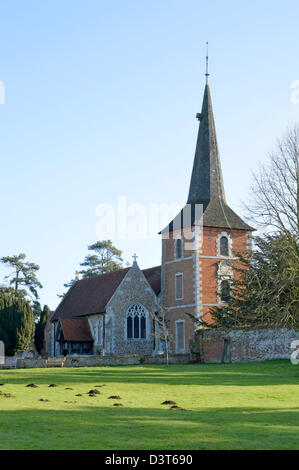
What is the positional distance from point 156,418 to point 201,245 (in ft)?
126

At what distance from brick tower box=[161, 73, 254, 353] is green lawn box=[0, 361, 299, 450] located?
27444 mm

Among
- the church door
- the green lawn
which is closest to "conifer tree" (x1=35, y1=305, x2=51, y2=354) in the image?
the church door

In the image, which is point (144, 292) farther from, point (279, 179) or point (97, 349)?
point (279, 179)

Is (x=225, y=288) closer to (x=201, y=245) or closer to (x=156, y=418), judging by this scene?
(x=201, y=245)

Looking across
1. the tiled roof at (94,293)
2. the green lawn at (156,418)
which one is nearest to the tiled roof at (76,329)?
the tiled roof at (94,293)

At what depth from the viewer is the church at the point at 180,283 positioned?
5053 centimetres

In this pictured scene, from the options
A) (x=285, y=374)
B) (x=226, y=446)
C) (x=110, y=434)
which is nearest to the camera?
(x=226, y=446)

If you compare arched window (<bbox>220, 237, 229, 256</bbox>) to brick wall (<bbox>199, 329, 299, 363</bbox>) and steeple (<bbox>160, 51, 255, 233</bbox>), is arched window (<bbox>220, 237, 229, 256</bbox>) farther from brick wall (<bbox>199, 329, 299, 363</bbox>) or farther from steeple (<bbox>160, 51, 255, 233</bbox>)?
brick wall (<bbox>199, 329, 299, 363</bbox>)

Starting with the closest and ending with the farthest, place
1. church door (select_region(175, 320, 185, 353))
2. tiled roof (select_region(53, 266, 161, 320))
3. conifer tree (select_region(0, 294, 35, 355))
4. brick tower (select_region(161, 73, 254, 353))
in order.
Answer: brick tower (select_region(161, 73, 254, 353)) → church door (select_region(175, 320, 185, 353)) → conifer tree (select_region(0, 294, 35, 355)) → tiled roof (select_region(53, 266, 161, 320))

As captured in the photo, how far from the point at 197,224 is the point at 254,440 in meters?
41.3

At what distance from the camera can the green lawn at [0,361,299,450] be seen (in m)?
10.0

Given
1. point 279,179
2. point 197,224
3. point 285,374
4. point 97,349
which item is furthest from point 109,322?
point 285,374

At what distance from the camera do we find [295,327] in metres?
33.6

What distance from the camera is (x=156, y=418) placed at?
42.0 ft
